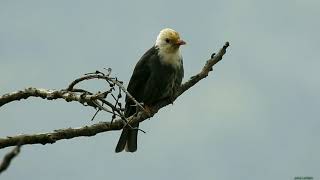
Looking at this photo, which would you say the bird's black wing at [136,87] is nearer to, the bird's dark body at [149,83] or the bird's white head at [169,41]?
the bird's dark body at [149,83]

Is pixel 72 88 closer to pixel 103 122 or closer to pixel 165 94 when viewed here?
pixel 103 122

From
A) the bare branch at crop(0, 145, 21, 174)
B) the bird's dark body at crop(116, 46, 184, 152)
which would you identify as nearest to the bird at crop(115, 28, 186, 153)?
the bird's dark body at crop(116, 46, 184, 152)

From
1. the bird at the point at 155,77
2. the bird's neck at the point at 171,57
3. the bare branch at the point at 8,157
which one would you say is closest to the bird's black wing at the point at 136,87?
the bird at the point at 155,77

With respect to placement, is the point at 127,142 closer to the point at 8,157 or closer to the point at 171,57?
the point at 171,57

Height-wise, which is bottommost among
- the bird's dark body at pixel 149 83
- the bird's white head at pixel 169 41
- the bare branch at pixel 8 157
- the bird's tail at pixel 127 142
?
the bare branch at pixel 8 157

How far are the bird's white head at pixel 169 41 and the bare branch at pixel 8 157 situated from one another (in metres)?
6.17

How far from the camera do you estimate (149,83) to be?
845cm

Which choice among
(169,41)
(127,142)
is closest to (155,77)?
(169,41)

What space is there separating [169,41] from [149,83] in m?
0.86

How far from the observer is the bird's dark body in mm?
8263

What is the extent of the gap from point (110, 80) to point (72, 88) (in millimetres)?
652

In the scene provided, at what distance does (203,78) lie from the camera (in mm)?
6680

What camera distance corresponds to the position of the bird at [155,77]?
8.28m

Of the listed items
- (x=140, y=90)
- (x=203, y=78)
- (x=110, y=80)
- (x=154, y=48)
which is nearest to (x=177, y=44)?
(x=154, y=48)
